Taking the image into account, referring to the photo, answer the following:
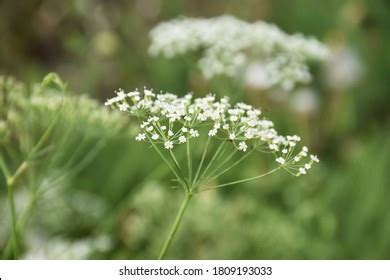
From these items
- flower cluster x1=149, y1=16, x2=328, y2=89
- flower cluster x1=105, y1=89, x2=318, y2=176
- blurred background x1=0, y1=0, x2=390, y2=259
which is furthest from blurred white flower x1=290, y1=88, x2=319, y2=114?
flower cluster x1=105, y1=89, x2=318, y2=176

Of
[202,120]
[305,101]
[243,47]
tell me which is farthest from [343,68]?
[202,120]

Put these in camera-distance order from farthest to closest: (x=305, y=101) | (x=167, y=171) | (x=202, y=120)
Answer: (x=305, y=101)
(x=167, y=171)
(x=202, y=120)

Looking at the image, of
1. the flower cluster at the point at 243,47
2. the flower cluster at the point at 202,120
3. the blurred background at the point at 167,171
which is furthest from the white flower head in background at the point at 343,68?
the flower cluster at the point at 202,120

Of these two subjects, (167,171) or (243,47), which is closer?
(243,47)

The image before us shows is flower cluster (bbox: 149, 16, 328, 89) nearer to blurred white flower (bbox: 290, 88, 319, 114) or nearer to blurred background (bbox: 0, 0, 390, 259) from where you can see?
blurred background (bbox: 0, 0, 390, 259)

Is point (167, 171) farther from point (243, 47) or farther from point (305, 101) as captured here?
point (305, 101)

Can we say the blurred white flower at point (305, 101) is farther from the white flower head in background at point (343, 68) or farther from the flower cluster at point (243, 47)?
the flower cluster at point (243, 47)
